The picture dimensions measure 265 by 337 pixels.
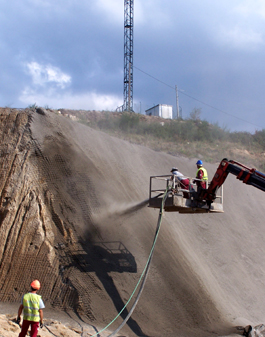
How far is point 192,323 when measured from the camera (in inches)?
432

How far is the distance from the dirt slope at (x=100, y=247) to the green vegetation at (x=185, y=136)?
8.26 metres

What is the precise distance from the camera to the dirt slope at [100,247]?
1082cm

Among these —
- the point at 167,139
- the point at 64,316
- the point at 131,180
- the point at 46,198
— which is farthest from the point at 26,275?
the point at 167,139

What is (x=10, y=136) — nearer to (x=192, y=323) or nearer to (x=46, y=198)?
(x=46, y=198)

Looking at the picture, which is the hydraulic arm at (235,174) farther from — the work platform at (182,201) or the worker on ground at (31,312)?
the worker on ground at (31,312)

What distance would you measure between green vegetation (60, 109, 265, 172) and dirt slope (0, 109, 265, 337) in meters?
8.26

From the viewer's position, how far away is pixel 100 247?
11938 millimetres

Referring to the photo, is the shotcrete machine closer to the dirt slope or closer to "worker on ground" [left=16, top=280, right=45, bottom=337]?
the dirt slope

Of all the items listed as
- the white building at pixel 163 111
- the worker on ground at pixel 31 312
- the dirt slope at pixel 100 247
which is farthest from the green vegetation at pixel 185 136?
the worker on ground at pixel 31 312

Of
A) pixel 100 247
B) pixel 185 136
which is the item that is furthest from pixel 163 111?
pixel 100 247

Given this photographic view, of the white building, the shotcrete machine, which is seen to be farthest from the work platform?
→ the white building

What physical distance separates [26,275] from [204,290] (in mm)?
6342

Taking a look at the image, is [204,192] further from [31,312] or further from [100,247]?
[31,312]

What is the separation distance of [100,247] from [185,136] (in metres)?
18.8
